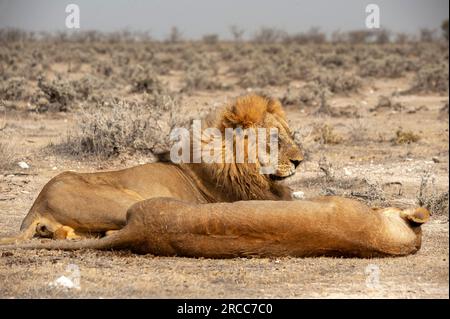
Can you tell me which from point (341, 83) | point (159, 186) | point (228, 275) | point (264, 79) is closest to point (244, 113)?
point (159, 186)

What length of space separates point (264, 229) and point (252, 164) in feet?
4.90

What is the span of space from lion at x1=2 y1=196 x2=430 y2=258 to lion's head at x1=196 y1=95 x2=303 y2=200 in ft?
3.94

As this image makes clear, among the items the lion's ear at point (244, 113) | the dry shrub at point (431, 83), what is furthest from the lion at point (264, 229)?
the dry shrub at point (431, 83)

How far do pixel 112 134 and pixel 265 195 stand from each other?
4496mm

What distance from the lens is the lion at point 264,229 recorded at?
505 centimetres

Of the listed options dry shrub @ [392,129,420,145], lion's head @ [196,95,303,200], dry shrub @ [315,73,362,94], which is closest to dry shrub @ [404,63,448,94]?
dry shrub @ [315,73,362,94]

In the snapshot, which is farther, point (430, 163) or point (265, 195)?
point (430, 163)

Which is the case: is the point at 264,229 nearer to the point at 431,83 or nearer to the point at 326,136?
the point at 326,136

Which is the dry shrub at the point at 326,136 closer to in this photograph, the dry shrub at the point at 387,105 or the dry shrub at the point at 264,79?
the dry shrub at the point at 387,105

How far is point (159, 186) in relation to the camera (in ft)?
20.8

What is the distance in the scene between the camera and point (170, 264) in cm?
517

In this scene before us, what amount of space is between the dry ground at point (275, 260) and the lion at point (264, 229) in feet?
0.25

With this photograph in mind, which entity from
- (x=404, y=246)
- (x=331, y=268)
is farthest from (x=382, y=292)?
(x=404, y=246)
